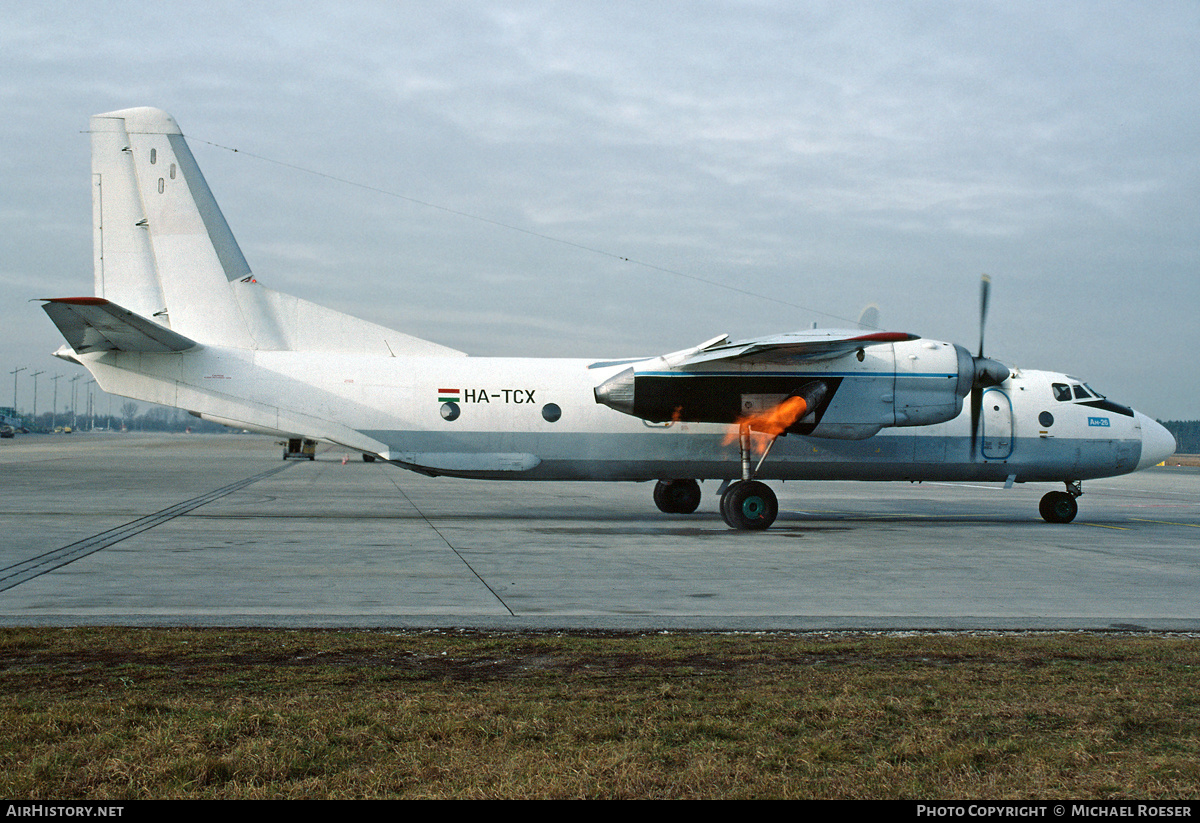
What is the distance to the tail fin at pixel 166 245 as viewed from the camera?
19.9 meters

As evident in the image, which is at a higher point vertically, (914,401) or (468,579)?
(914,401)

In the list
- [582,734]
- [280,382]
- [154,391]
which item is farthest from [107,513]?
[582,734]

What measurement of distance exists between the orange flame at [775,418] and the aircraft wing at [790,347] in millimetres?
971

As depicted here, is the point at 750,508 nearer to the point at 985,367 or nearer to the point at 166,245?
→ the point at 985,367

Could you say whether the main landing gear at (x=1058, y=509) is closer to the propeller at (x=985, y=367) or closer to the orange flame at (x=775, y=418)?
the propeller at (x=985, y=367)

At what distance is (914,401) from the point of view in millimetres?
18625

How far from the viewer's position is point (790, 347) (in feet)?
57.8

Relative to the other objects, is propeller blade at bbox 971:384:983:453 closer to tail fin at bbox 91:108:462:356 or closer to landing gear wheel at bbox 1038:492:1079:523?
landing gear wheel at bbox 1038:492:1079:523

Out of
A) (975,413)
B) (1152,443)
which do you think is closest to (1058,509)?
(1152,443)

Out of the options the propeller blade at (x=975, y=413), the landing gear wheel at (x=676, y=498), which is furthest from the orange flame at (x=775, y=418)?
the propeller blade at (x=975, y=413)

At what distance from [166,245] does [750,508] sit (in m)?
13.9

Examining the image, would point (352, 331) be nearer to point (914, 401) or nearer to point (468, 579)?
point (468, 579)

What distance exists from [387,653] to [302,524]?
11.1 m

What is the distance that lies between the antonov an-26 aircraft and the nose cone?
1.41 metres
